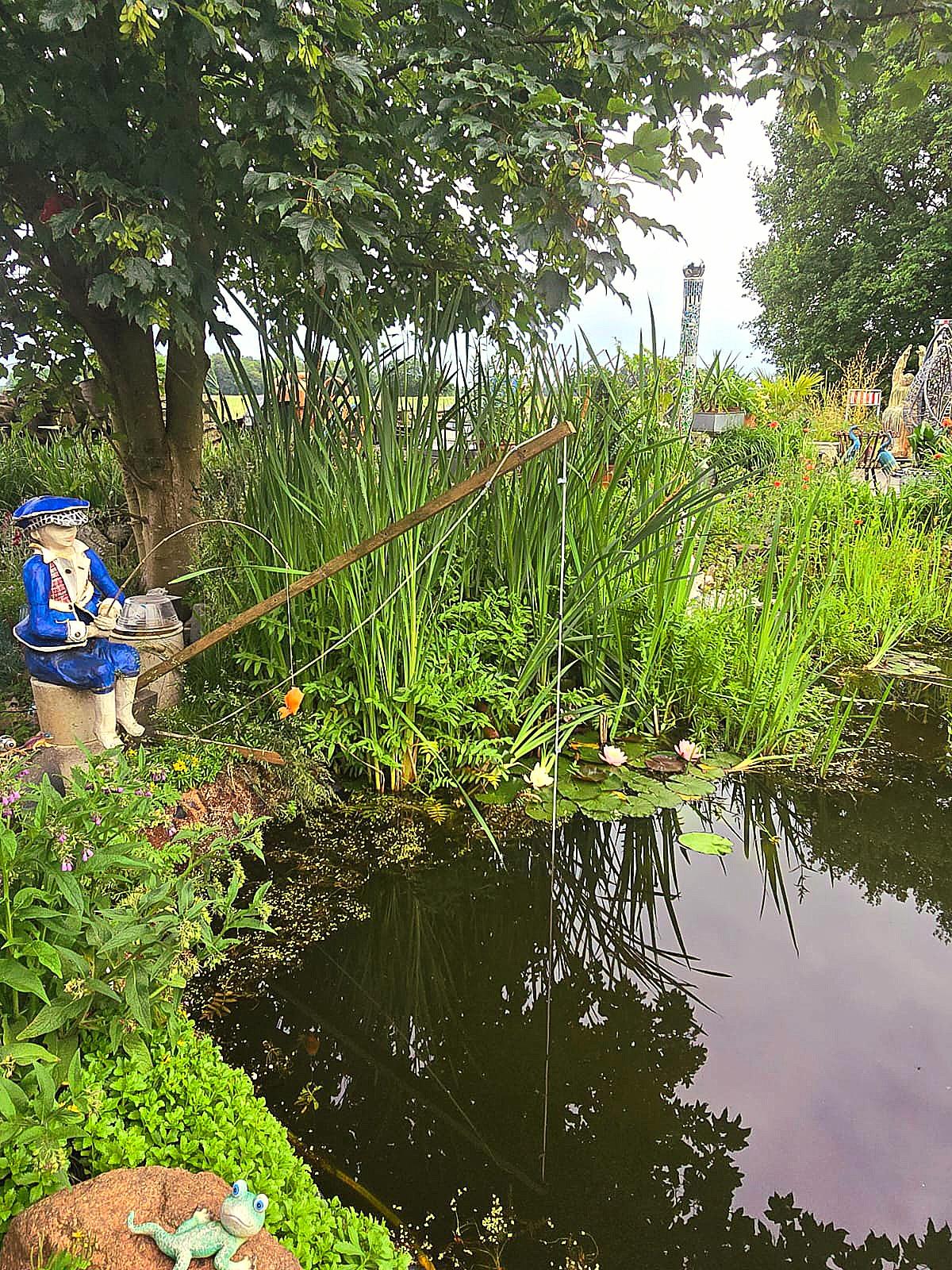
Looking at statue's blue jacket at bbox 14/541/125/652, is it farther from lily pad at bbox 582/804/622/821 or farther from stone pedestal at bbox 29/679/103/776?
lily pad at bbox 582/804/622/821

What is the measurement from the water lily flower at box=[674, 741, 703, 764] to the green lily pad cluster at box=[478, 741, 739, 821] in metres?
0.02

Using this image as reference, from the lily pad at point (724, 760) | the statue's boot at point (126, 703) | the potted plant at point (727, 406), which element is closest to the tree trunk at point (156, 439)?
the statue's boot at point (126, 703)

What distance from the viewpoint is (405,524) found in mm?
1915

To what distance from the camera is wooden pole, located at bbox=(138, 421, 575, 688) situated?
5.77 feet

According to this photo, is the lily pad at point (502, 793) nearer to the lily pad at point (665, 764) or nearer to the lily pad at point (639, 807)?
the lily pad at point (639, 807)

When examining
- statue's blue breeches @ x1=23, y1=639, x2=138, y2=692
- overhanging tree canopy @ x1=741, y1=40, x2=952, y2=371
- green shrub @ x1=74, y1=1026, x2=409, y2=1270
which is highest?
overhanging tree canopy @ x1=741, y1=40, x2=952, y2=371

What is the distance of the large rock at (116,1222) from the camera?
→ 2.93ft

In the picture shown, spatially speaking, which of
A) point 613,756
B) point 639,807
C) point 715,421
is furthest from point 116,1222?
point 715,421

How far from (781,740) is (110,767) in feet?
7.57

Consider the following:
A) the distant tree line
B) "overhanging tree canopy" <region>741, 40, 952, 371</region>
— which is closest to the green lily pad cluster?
the distant tree line

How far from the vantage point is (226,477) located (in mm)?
3566

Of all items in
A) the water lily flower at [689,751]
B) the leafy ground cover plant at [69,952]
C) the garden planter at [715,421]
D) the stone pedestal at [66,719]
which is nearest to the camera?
the leafy ground cover plant at [69,952]

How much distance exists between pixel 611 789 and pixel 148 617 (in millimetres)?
1753

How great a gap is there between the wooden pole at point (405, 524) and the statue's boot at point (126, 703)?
5 cm
